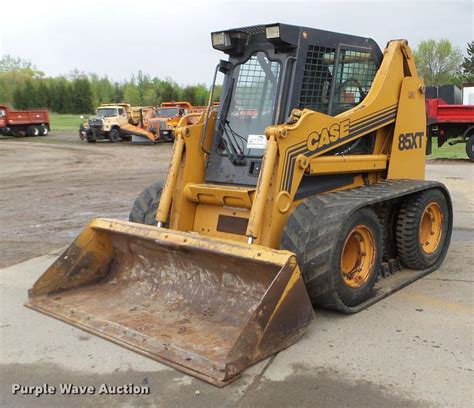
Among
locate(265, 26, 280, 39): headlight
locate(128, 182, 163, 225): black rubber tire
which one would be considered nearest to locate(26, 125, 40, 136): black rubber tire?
locate(128, 182, 163, 225): black rubber tire

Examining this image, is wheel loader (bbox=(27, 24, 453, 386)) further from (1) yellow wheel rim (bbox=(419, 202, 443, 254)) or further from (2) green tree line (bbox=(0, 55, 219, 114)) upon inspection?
(2) green tree line (bbox=(0, 55, 219, 114))

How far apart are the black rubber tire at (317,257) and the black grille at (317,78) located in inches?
43.7

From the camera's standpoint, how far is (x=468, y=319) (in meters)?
4.47

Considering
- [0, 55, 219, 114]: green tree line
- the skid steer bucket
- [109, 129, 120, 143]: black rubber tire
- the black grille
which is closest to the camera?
the skid steer bucket

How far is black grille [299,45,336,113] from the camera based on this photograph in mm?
5105

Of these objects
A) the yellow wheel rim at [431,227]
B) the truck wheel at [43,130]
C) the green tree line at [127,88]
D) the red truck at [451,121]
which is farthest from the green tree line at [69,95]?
the yellow wheel rim at [431,227]

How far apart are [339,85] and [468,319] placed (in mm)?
2521

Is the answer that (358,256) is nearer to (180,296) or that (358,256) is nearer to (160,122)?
(180,296)

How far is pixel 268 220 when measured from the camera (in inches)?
179

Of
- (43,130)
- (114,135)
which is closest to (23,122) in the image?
(43,130)

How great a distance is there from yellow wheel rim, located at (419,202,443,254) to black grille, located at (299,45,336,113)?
184 cm

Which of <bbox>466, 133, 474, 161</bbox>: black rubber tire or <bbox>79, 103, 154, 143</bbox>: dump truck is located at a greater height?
<bbox>466, 133, 474, 161</bbox>: black rubber tire

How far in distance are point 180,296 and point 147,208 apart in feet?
4.49

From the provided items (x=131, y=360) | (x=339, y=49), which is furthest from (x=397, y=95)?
(x=131, y=360)
